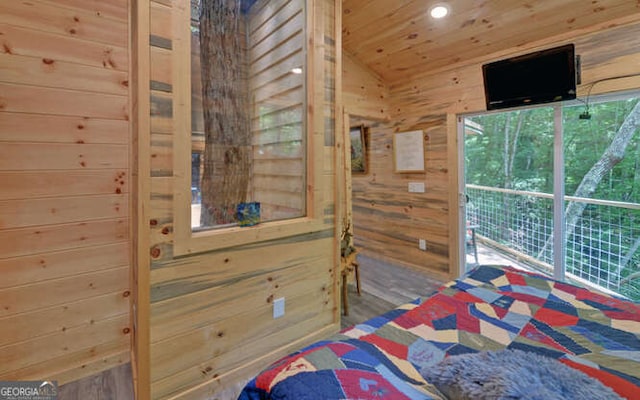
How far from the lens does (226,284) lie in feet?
5.47

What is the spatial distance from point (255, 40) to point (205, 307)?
1.69m

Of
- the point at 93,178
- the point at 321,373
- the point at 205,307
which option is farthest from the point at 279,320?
the point at 93,178

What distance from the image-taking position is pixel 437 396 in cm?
76

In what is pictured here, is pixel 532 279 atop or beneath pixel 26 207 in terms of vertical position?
beneath

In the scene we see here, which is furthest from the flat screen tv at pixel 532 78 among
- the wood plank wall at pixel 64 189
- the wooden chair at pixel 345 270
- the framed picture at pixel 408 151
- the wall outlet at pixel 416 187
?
the wood plank wall at pixel 64 189

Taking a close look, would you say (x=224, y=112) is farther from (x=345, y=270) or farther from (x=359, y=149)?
(x=359, y=149)

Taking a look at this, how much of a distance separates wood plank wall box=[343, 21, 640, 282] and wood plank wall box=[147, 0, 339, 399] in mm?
1516

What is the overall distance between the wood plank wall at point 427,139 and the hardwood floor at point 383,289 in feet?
0.68

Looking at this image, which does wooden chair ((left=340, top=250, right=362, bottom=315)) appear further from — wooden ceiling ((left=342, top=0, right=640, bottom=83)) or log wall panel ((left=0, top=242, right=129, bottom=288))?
wooden ceiling ((left=342, top=0, right=640, bottom=83))

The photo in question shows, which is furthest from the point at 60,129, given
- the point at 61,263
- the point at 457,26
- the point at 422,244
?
the point at 422,244

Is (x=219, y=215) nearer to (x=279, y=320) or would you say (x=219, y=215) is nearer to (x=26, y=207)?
(x=279, y=320)

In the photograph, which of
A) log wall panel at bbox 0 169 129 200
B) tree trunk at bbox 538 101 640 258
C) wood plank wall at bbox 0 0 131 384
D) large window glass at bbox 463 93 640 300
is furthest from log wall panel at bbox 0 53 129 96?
tree trunk at bbox 538 101 640 258

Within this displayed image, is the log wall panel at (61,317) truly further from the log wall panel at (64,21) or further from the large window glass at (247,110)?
the log wall panel at (64,21)

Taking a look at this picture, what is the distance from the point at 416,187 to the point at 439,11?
1845 millimetres
